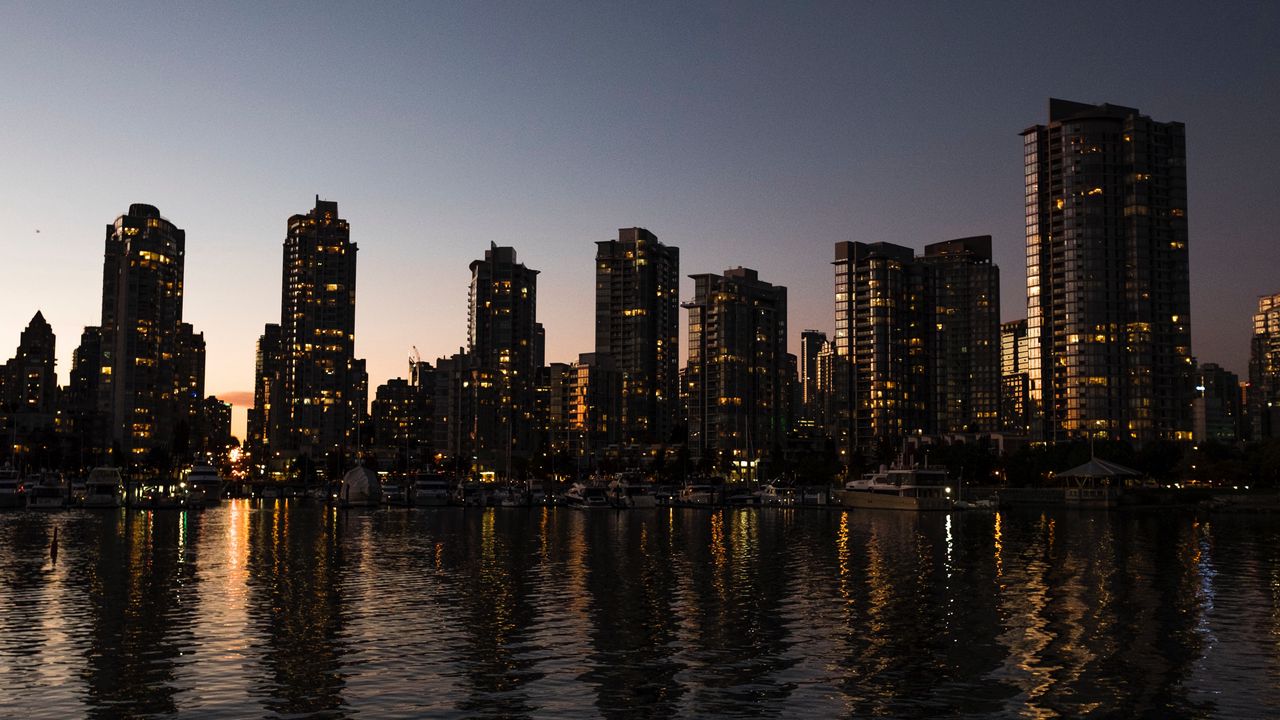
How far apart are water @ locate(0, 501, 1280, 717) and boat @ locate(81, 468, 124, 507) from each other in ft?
288

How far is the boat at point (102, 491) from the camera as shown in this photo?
186 meters

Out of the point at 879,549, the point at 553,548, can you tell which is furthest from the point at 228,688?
the point at 879,549

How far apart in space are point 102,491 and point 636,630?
164 metres

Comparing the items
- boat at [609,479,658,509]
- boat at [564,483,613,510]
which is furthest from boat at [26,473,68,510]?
boat at [609,479,658,509]

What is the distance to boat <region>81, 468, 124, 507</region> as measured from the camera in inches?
7318

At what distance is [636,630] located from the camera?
51.8 meters

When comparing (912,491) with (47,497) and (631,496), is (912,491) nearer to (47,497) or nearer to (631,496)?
(631,496)

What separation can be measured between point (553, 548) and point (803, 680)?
205 ft

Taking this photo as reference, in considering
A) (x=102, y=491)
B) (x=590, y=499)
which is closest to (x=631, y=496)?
(x=590, y=499)

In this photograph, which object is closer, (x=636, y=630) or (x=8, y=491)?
(x=636, y=630)

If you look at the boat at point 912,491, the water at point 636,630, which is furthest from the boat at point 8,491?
the boat at point 912,491

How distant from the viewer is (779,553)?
3848 inches

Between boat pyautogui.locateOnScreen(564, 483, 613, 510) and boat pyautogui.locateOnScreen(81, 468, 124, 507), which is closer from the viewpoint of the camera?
boat pyautogui.locateOnScreen(564, 483, 613, 510)

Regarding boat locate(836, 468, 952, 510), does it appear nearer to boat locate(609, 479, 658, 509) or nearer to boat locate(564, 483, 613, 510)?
boat locate(609, 479, 658, 509)
